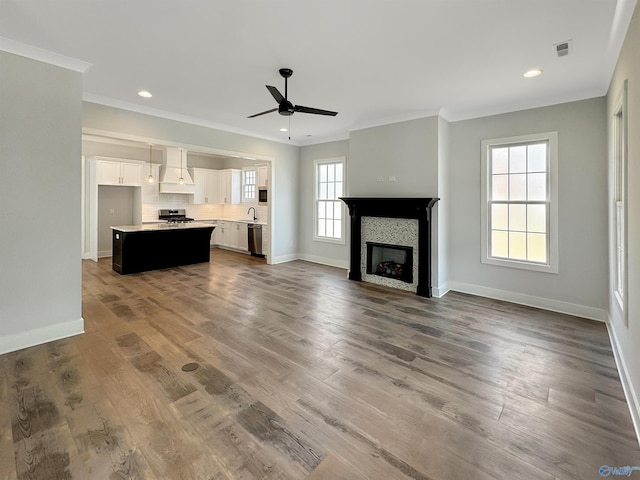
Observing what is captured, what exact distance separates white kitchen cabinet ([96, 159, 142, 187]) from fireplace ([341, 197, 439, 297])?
6007mm

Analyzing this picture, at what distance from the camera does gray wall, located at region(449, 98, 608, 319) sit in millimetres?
3920

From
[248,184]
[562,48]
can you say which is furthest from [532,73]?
[248,184]

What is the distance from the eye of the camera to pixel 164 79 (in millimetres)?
3775

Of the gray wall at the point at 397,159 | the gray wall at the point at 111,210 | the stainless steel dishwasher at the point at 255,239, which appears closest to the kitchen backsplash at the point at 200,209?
the gray wall at the point at 111,210

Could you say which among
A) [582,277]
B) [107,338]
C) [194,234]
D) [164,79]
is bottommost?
[107,338]

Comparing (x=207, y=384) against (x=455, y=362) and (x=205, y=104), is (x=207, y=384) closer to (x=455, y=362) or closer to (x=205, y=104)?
(x=455, y=362)

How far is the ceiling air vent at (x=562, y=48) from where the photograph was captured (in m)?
2.86

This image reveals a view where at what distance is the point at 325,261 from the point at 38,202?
17.2 feet

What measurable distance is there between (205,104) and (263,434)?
451cm

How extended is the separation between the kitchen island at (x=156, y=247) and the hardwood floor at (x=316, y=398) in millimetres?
2381

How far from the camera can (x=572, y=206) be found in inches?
162

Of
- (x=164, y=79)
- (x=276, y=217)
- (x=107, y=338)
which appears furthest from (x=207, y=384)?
(x=276, y=217)

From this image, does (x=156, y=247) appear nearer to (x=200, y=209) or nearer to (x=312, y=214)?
(x=312, y=214)

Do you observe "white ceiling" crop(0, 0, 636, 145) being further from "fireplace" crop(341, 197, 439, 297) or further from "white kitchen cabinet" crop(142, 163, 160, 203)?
"white kitchen cabinet" crop(142, 163, 160, 203)
